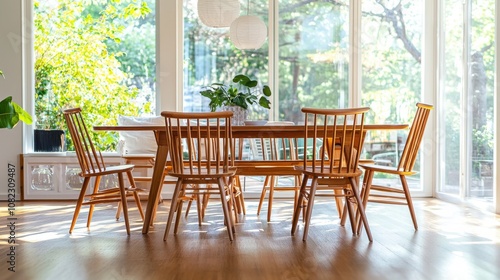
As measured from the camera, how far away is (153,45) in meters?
7.22

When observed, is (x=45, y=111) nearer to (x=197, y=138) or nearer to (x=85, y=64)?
(x=85, y=64)

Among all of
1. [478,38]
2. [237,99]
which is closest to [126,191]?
[237,99]

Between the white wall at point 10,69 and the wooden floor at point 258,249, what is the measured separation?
147cm

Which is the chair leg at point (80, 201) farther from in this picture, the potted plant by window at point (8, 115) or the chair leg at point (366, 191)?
the chair leg at point (366, 191)

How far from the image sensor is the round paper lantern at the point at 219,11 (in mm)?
5770

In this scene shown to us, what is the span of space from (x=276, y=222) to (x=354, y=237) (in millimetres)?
926

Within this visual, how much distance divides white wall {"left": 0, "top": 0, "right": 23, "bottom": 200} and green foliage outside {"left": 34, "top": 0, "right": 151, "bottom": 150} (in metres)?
0.24

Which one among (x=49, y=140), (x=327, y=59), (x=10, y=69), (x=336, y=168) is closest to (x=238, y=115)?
(x=336, y=168)

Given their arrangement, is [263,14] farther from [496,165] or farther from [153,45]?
[496,165]

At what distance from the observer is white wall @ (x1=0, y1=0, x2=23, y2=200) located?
270 inches

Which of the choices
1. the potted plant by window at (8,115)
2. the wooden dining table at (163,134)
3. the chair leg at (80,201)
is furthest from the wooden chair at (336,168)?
the potted plant by window at (8,115)

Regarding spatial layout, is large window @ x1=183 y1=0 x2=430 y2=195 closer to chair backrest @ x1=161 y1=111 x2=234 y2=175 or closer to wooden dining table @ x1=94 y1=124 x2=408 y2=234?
wooden dining table @ x1=94 y1=124 x2=408 y2=234

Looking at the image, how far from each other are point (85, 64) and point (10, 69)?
0.77m

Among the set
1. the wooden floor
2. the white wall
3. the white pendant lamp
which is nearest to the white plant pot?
the wooden floor
